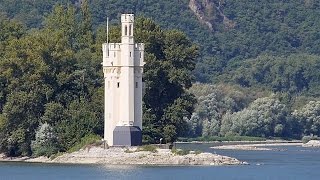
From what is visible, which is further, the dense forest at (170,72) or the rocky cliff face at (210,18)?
the rocky cliff face at (210,18)

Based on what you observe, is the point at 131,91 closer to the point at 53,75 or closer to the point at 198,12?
the point at 53,75

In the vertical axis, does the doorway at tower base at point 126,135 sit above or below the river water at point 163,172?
above

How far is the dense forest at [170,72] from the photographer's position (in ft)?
299

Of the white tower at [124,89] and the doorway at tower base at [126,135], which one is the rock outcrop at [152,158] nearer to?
the doorway at tower base at [126,135]

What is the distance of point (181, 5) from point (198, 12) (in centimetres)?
276

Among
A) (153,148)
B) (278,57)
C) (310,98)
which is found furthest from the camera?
(278,57)

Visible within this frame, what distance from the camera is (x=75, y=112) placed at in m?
90.6

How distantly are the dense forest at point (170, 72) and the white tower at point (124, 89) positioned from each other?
341cm

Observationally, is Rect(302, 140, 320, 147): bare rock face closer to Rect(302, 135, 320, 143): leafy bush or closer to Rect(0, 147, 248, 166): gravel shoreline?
Rect(302, 135, 320, 143): leafy bush

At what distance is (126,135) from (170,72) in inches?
317

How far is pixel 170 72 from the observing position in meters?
93.3

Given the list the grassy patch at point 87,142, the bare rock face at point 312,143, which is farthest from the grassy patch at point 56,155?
the bare rock face at point 312,143

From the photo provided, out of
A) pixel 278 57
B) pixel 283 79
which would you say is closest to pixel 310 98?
pixel 283 79

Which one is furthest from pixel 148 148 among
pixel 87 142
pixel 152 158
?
pixel 87 142
